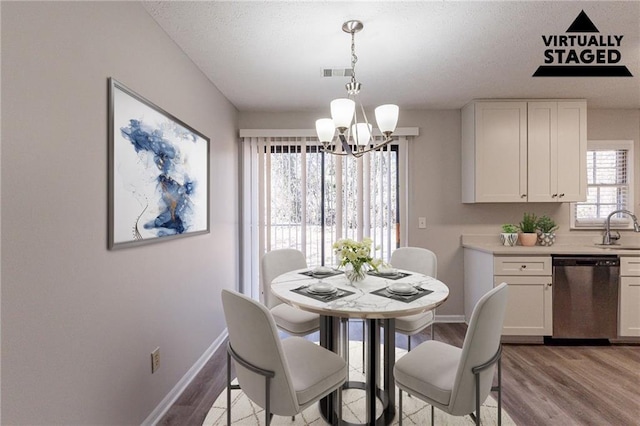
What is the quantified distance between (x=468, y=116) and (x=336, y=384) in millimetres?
3040

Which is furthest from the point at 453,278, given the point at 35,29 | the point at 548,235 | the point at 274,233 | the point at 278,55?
the point at 35,29

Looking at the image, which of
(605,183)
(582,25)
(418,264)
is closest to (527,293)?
(418,264)

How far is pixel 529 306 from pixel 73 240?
137 inches

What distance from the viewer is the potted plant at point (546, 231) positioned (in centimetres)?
321

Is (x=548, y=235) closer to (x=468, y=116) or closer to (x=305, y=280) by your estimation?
(x=468, y=116)

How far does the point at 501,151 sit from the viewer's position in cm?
312

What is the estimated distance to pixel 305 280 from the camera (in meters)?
1.97

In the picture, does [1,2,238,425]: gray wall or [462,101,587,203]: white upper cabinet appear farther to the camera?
[462,101,587,203]: white upper cabinet

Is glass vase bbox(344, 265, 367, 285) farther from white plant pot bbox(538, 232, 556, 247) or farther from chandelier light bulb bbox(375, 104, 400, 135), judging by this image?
white plant pot bbox(538, 232, 556, 247)

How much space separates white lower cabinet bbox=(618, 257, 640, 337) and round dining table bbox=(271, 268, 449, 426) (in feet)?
7.33

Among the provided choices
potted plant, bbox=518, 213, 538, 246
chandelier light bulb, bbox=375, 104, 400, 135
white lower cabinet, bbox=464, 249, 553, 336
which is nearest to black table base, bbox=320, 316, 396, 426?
chandelier light bulb, bbox=375, 104, 400, 135

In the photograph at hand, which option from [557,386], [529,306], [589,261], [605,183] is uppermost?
[605,183]

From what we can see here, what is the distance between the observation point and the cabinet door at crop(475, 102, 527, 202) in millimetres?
3107

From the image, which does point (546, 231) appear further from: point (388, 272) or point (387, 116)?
point (387, 116)
